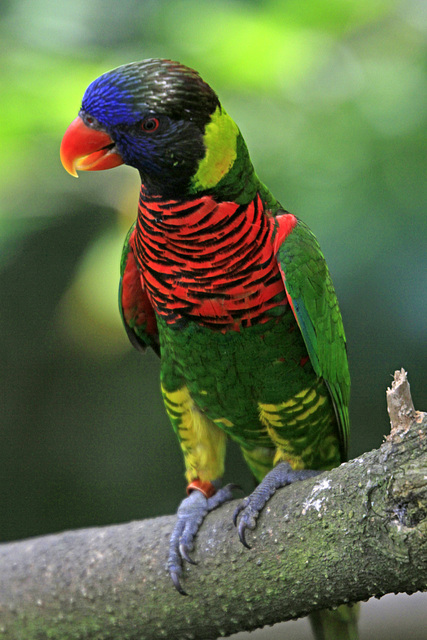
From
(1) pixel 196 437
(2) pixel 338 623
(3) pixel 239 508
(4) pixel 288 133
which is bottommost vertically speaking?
(2) pixel 338 623

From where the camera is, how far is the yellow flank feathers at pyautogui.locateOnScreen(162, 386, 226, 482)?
208cm

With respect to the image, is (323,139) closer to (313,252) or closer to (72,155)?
(313,252)

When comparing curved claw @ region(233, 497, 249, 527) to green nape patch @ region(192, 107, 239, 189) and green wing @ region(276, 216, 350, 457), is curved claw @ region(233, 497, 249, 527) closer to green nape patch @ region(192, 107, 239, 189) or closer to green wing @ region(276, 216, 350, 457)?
green wing @ region(276, 216, 350, 457)

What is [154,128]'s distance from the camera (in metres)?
1.57

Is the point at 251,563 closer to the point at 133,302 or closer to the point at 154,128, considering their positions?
the point at 133,302

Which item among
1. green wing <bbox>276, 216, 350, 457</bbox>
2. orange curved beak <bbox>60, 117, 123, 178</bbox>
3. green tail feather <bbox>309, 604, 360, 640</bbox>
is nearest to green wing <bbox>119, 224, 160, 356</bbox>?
orange curved beak <bbox>60, 117, 123, 178</bbox>

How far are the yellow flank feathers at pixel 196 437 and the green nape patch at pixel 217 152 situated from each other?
28.6 inches

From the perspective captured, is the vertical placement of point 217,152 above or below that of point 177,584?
above

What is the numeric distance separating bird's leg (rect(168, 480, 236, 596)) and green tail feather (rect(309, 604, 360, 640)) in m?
0.50

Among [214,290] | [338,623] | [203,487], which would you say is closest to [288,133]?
[214,290]

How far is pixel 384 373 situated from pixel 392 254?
52 centimetres

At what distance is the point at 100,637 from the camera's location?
1.88 metres

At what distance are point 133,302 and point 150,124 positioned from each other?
69 cm

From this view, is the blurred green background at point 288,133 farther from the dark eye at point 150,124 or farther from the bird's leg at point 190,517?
the dark eye at point 150,124
